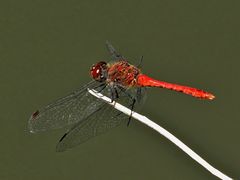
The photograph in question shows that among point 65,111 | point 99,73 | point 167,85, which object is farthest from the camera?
point 167,85

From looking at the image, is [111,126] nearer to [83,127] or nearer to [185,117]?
[83,127]

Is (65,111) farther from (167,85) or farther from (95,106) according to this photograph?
(167,85)

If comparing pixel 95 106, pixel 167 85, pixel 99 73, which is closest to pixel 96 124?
pixel 95 106

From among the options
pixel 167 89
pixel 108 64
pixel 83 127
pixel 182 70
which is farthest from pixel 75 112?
pixel 182 70

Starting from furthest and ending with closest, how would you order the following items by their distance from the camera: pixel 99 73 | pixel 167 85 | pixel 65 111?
pixel 167 85, pixel 99 73, pixel 65 111

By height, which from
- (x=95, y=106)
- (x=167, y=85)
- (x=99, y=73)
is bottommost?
(x=95, y=106)

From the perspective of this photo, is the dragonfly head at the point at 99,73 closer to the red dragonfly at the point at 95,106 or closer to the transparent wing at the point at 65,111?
the red dragonfly at the point at 95,106

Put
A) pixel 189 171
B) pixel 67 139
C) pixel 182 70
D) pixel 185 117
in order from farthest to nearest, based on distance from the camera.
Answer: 1. pixel 182 70
2. pixel 185 117
3. pixel 189 171
4. pixel 67 139
